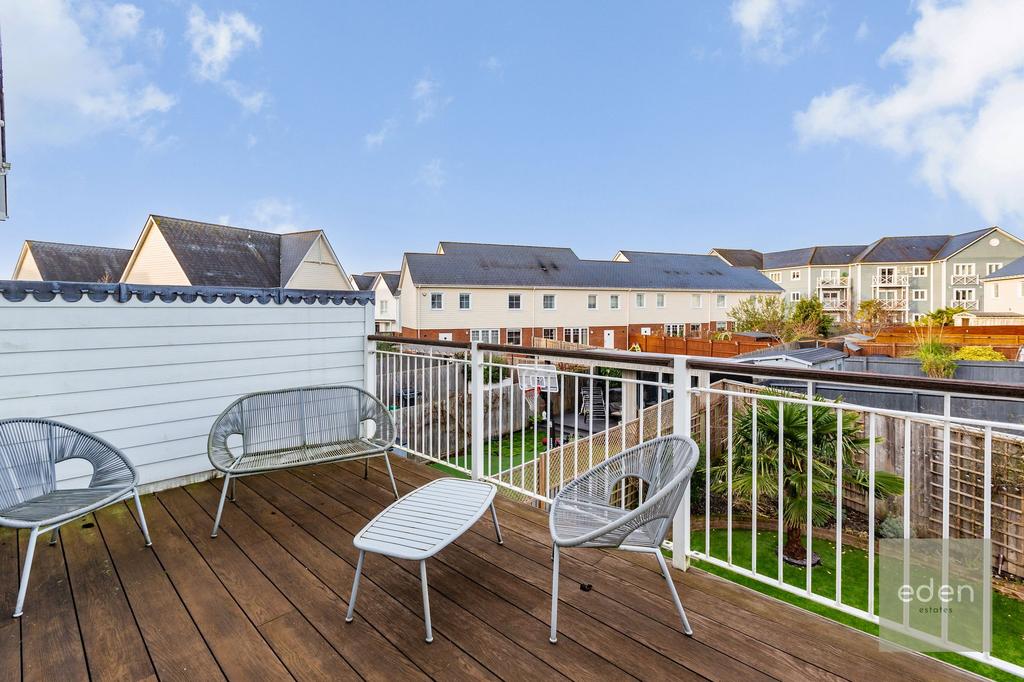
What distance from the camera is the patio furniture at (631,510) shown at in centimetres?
178

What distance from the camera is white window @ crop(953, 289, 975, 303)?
125 feet

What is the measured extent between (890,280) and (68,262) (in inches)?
2199

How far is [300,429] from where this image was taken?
136 inches

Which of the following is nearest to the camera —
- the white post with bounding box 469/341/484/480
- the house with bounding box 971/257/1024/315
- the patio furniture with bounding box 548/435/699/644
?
the patio furniture with bounding box 548/435/699/644

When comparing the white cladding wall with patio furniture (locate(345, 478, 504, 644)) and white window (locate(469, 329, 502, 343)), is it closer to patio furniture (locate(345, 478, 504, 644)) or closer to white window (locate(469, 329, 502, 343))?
patio furniture (locate(345, 478, 504, 644))

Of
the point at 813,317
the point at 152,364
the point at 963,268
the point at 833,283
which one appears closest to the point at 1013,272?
the point at 813,317

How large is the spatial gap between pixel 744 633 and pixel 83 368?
3918mm

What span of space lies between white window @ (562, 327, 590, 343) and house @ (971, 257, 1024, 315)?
23074 millimetres

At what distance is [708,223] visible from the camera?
4672 centimetres

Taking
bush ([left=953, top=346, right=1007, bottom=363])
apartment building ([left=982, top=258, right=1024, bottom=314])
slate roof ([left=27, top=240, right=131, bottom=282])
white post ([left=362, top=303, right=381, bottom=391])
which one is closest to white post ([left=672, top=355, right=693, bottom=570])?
white post ([left=362, top=303, right=381, bottom=391])

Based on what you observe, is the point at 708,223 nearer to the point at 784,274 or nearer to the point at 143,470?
the point at 784,274

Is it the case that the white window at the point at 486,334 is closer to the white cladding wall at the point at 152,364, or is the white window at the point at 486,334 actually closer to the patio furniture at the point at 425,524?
the white cladding wall at the point at 152,364

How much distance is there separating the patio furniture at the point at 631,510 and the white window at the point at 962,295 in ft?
163

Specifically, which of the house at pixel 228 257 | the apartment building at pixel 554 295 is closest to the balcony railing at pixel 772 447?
the apartment building at pixel 554 295
